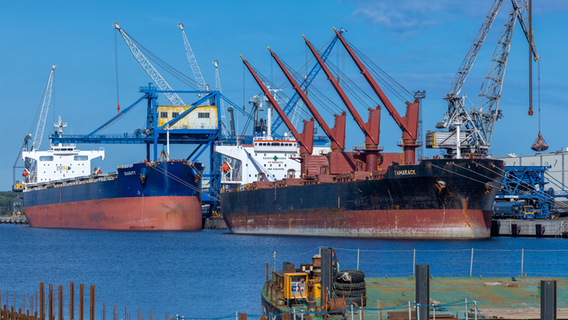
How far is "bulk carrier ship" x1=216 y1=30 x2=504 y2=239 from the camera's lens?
114 ft

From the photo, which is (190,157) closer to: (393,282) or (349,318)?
(393,282)

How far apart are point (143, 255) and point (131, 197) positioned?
67.8ft

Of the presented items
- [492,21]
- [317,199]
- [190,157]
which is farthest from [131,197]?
[492,21]

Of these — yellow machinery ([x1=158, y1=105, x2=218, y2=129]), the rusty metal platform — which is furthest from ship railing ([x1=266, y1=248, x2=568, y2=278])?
yellow machinery ([x1=158, y1=105, x2=218, y2=129])

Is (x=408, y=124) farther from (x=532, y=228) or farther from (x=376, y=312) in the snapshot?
(x=376, y=312)

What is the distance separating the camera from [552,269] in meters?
26.0

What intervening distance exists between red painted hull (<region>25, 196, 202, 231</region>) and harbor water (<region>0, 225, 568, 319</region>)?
31.8ft

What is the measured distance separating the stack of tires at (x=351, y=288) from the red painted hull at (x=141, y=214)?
4197cm

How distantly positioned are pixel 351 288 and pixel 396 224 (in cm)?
2549

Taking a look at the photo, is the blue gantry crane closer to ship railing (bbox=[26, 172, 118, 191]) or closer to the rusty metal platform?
ship railing (bbox=[26, 172, 118, 191])

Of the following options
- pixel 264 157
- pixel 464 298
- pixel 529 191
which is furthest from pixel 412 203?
pixel 464 298

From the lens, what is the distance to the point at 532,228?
41062mm

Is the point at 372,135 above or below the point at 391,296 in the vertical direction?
→ above

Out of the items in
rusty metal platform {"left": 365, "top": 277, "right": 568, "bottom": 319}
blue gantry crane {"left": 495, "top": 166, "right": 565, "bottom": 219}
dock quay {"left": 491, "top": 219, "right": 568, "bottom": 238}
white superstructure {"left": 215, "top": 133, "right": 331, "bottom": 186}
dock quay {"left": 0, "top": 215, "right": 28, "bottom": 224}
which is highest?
white superstructure {"left": 215, "top": 133, "right": 331, "bottom": 186}
